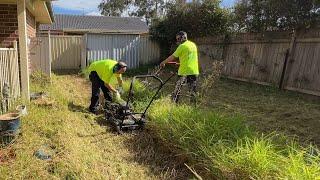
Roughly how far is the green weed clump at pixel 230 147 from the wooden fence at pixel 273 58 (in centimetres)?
546

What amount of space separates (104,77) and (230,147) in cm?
383

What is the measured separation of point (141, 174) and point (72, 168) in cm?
86

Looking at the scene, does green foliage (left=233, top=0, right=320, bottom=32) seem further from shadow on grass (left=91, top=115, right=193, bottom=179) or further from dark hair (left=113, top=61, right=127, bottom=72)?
shadow on grass (left=91, top=115, right=193, bottom=179)

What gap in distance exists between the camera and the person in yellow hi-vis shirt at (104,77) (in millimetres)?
7453

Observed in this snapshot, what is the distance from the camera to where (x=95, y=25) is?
104 feet

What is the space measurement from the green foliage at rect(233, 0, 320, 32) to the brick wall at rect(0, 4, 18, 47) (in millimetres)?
7864

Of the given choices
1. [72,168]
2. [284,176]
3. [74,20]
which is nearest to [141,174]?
[72,168]

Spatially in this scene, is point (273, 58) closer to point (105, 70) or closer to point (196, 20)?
point (196, 20)

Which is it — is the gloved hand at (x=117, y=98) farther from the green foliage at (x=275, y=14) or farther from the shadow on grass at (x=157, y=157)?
the green foliage at (x=275, y=14)

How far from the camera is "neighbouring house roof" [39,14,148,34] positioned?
2997cm

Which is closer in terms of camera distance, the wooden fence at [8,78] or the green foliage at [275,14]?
the wooden fence at [8,78]

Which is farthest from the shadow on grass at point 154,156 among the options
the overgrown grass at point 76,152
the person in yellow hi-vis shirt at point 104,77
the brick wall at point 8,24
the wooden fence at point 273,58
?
the wooden fence at point 273,58

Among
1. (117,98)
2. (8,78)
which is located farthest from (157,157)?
(8,78)

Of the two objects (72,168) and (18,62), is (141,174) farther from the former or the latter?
(18,62)
